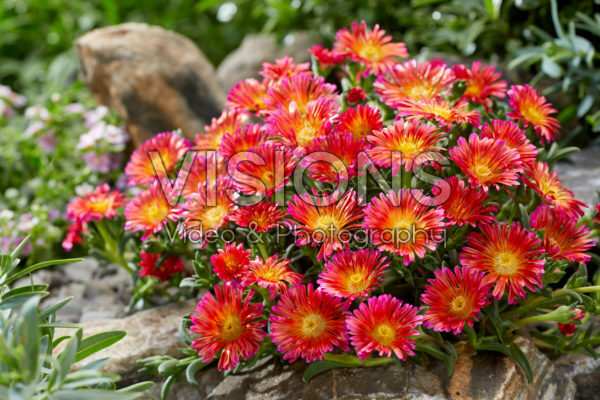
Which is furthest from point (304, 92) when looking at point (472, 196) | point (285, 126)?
point (472, 196)

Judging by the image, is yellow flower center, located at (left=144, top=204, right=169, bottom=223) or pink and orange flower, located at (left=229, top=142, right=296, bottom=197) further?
yellow flower center, located at (left=144, top=204, right=169, bottom=223)

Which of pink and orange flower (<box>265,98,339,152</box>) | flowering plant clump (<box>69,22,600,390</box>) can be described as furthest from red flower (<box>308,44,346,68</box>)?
pink and orange flower (<box>265,98,339,152</box>)

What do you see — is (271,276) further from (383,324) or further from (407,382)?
(407,382)

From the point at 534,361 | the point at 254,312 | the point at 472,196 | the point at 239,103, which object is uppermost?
the point at 239,103

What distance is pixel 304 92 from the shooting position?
147cm

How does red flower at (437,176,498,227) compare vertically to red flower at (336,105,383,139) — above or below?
below

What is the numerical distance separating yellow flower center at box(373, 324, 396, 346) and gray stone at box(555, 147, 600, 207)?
1.04m

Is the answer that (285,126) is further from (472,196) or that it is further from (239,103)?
(472,196)

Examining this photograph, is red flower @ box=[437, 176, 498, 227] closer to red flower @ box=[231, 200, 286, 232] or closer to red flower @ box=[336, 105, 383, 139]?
red flower @ box=[336, 105, 383, 139]

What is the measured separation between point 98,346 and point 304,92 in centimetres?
79

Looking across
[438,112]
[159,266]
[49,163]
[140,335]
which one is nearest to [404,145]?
[438,112]

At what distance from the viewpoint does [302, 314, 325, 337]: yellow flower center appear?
4.03 feet

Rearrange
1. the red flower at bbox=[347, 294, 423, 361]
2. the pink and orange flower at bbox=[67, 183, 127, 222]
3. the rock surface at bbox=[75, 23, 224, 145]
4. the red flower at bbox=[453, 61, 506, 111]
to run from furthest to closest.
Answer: the rock surface at bbox=[75, 23, 224, 145] → the pink and orange flower at bbox=[67, 183, 127, 222] → the red flower at bbox=[453, 61, 506, 111] → the red flower at bbox=[347, 294, 423, 361]

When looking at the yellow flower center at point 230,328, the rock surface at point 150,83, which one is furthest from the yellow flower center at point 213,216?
the rock surface at point 150,83
